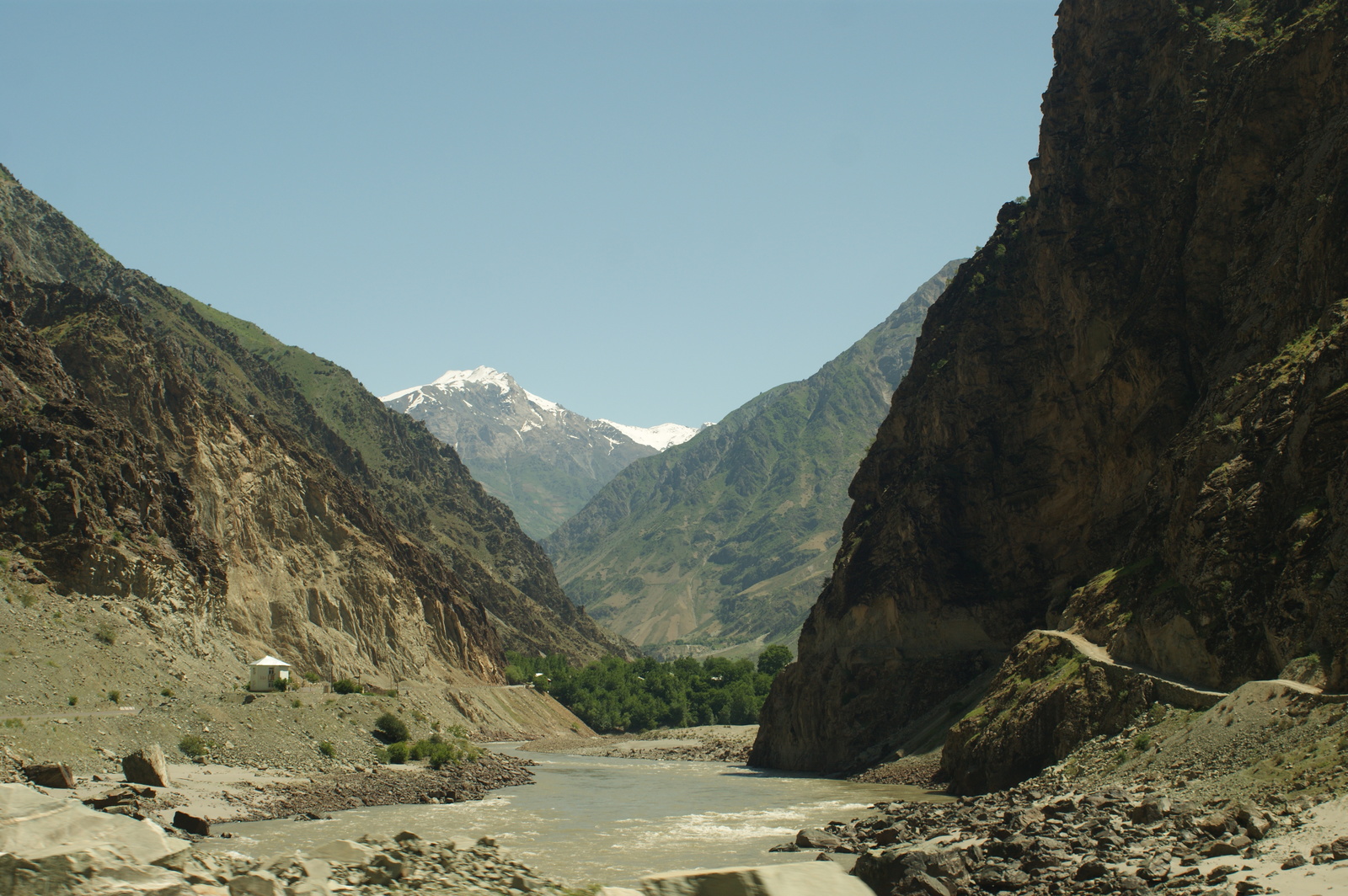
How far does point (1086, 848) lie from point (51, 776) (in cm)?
3143

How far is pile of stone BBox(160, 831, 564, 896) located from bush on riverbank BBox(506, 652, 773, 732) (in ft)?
404

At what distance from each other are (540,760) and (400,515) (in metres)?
85.7

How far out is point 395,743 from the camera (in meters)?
65.8

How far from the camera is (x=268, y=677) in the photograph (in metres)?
67.2

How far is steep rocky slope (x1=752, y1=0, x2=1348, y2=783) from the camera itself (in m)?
39.5

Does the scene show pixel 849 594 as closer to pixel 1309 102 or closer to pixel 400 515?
pixel 1309 102

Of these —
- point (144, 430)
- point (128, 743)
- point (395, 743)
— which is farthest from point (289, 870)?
point (144, 430)

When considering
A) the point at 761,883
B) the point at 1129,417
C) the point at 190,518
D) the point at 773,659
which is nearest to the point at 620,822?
the point at 761,883

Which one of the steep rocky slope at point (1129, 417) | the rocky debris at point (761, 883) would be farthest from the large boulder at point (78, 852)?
the steep rocky slope at point (1129, 417)

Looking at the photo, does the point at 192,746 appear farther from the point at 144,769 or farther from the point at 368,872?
the point at 368,872

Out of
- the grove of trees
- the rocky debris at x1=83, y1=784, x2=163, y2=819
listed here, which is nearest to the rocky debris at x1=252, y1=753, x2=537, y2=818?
the rocky debris at x1=83, y1=784, x2=163, y2=819

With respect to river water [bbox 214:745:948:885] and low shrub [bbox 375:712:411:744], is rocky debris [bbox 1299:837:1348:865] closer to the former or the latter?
river water [bbox 214:745:948:885]

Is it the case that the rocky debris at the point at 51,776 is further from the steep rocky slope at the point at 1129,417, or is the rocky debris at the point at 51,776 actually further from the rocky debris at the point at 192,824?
the steep rocky slope at the point at 1129,417

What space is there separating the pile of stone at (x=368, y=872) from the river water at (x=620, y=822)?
3228 mm
